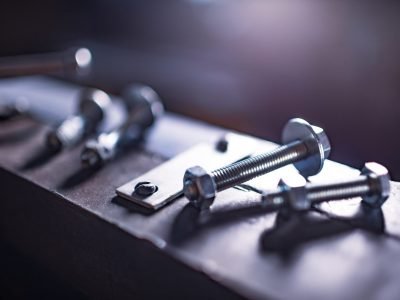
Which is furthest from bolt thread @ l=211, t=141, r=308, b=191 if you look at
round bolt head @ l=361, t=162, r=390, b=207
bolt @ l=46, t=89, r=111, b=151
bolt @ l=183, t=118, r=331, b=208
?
bolt @ l=46, t=89, r=111, b=151

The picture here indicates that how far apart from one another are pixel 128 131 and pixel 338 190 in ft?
1.40

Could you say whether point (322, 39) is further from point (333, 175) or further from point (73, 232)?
point (73, 232)

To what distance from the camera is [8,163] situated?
820 mm

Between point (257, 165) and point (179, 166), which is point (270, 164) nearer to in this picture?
point (257, 165)

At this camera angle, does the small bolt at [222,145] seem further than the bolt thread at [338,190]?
Yes

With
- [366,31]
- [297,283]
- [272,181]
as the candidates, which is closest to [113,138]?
[272,181]

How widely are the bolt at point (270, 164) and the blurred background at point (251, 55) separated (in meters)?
0.34

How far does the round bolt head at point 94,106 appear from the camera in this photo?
0.96 metres

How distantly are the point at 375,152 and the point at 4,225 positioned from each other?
2.52 feet

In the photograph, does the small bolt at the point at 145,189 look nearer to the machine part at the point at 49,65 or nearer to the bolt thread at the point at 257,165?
the bolt thread at the point at 257,165

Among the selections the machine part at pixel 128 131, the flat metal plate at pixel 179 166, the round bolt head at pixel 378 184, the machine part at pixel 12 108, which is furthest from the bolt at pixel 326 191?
the machine part at pixel 12 108

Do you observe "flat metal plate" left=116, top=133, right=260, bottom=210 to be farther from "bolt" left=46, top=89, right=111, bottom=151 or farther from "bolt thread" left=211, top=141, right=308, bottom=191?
"bolt" left=46, top=89, right=111, bottom=151

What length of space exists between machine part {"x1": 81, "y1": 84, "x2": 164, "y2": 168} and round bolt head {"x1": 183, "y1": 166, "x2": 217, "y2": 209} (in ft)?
0.70

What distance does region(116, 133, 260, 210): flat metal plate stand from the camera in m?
0.67
